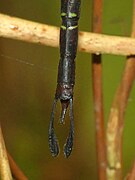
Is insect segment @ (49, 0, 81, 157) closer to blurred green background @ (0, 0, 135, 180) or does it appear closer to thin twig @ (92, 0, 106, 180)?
thin twig @ (92, 0, 106, 180)

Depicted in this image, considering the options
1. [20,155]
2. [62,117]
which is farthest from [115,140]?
[20,155]

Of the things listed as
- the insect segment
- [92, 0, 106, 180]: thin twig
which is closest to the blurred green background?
[92, 0, 106, 180]: thin twig

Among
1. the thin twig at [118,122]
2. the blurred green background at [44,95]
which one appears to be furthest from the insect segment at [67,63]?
the blurred green background at [44,95]

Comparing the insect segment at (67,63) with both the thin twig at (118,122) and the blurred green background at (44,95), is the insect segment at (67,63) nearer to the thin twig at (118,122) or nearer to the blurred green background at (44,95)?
the thin twig at (118,122)

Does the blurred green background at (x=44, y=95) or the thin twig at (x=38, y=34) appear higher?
the thin twig at (x=38, y=34)

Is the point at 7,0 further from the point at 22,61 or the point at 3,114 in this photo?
the point at 3,114
